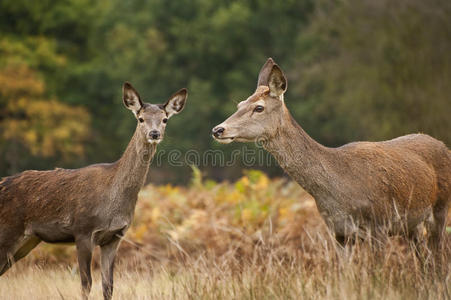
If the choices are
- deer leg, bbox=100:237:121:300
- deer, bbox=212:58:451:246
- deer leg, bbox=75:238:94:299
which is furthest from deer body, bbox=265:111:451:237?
deer leg, bbox=75:238:94:299

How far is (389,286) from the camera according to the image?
586 cm

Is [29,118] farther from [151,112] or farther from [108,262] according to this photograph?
[108,262]

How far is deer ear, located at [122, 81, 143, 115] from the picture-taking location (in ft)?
27.3

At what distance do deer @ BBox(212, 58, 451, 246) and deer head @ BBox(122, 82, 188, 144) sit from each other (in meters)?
0.91

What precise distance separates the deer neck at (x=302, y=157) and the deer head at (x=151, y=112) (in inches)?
56.7

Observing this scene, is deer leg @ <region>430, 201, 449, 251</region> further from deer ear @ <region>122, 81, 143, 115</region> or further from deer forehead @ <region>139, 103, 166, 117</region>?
deer ear @ <region>122, 81, 143, 115</region>

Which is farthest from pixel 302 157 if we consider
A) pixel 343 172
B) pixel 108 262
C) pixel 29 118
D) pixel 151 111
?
pixel 29 118

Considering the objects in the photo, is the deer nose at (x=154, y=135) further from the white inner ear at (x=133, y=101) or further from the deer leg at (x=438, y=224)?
the deer leg at (x=438, y=224)

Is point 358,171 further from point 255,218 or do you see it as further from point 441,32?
point 441,32

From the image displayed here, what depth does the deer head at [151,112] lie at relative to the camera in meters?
7.92

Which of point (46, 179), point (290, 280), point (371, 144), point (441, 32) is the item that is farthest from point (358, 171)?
point (441, 32)

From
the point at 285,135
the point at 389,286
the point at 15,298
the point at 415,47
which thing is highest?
the point at 415,47

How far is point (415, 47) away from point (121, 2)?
68.9 feet

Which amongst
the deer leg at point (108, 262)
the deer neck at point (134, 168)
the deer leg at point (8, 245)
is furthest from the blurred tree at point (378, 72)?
the deer leg at point (8, 245)
